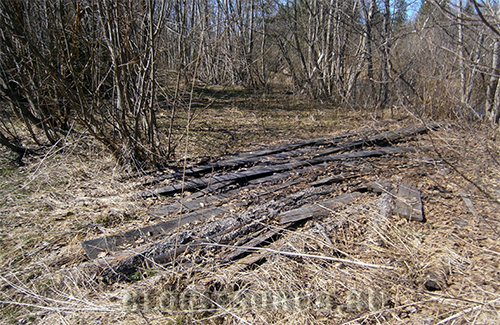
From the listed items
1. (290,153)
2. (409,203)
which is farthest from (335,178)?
(290,153)

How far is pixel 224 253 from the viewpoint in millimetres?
3238

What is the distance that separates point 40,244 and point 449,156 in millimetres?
6437

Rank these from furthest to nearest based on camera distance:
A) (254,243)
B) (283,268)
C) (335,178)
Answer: (335,178) → (254,243) → (283,268)

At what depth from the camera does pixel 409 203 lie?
4.10 m

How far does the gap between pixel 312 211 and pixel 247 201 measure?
0.85 m

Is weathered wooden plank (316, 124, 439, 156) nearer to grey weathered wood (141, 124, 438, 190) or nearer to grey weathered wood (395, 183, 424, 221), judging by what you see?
grey weathered wood (141, 124, 438, 190)

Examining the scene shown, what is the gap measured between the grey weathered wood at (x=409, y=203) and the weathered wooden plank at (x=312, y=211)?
1.94ft

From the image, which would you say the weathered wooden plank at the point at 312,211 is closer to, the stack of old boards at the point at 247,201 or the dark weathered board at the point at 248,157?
the stack of old boards at the point at 247,201

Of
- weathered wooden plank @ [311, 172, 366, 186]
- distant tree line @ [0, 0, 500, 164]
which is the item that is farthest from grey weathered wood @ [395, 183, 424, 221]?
distant tree line @ [0, 0, 500, 164]

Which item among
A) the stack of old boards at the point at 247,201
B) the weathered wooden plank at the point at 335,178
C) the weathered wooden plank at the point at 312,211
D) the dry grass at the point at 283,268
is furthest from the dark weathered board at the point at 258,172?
the weathered wooden plank at the point at 312,211

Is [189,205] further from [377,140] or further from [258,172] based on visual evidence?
[377,140]

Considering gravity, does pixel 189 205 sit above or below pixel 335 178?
below

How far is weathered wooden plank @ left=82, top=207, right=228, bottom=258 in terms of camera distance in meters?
3.27

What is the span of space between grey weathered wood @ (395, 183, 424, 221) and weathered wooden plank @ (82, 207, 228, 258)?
227 centimetres
